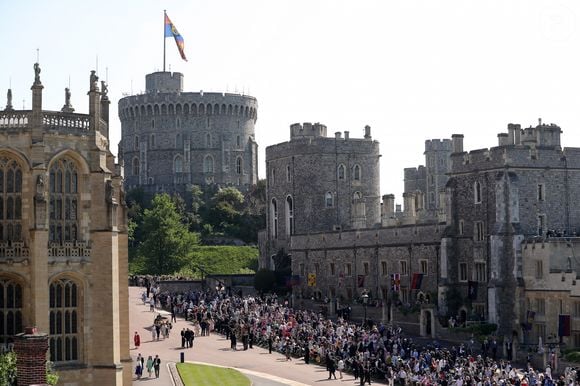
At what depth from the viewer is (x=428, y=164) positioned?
105 m

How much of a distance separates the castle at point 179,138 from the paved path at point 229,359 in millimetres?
58110

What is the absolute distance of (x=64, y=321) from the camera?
37125mm

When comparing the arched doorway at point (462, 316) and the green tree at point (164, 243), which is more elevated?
the green tree at point (164, 243)

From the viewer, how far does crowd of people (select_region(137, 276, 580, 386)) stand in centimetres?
4206

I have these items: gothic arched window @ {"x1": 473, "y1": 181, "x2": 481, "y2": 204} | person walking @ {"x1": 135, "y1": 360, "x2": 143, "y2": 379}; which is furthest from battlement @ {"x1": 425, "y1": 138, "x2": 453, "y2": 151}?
person walking @ {"x1": 135, "y1": 360, "x2": 143, "y2": 379}

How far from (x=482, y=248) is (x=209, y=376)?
70.9 ft

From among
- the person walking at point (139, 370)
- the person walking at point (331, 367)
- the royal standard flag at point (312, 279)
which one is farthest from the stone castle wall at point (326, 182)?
the person walking at point (139, 370)

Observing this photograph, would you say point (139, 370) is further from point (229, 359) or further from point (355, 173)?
point (355, 173)

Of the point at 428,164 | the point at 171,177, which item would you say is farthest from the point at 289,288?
the point at 171,177

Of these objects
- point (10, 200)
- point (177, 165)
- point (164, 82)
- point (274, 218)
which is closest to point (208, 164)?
point (177, 165)

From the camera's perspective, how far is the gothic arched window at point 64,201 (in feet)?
121

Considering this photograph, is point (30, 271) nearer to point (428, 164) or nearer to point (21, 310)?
point (21, 310)

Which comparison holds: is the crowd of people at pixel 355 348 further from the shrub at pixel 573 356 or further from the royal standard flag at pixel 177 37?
the royal standard flag at pixel 177 37

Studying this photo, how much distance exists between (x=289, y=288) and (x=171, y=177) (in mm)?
37688
